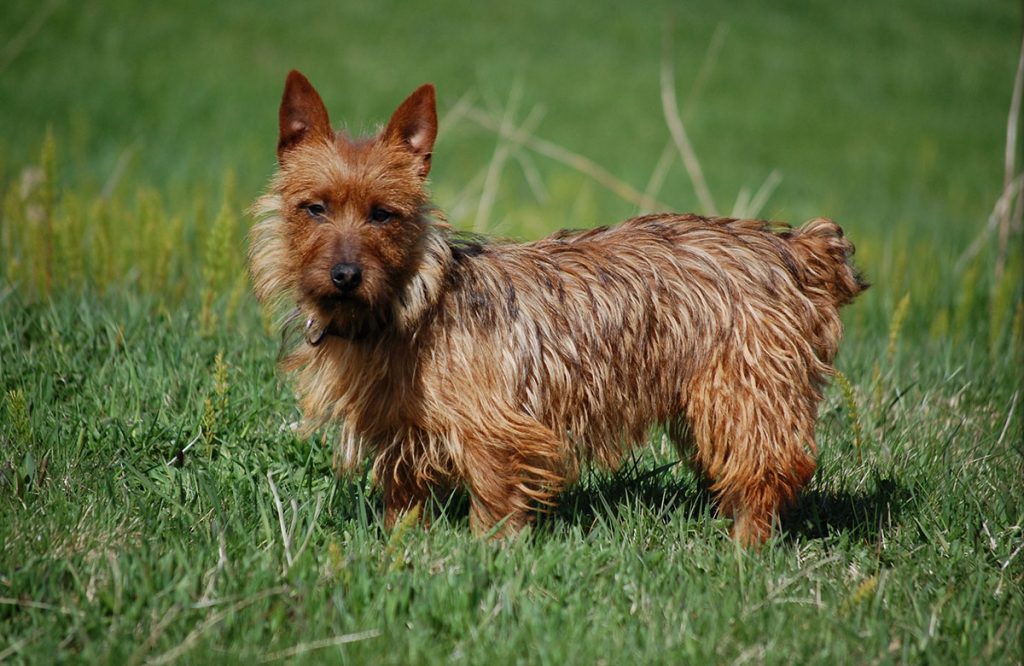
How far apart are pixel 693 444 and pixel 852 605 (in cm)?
117

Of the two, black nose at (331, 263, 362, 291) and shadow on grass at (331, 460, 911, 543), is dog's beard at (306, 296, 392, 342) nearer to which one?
black nose at (331, 263, 362, 291)

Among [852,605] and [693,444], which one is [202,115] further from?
[852,605]

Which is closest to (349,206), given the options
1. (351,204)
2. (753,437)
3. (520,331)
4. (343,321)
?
(351,204)

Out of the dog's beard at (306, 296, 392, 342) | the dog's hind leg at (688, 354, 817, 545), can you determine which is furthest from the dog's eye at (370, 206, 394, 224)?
the dog's hind leg at (688, 354, 817, 545)

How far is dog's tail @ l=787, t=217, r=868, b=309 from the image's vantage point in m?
4.39

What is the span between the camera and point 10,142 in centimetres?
1184

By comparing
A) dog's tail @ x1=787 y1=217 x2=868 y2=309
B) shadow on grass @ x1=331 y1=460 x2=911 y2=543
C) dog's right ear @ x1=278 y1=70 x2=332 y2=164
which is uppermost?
dog's right ear @ x1=278 y1=70 x2=332 y2=164

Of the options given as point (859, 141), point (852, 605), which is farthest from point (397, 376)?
point (859, 141)

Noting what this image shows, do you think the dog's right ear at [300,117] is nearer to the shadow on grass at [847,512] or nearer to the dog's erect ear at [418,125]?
the dog's erect ear at [418,125]

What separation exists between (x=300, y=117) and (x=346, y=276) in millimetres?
739

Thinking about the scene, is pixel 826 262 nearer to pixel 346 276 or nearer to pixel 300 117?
pixel 346 276

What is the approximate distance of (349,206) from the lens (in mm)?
3717

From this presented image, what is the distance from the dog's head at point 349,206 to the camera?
11.8ft

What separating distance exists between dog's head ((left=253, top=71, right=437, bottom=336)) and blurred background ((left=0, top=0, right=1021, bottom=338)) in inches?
43.0
